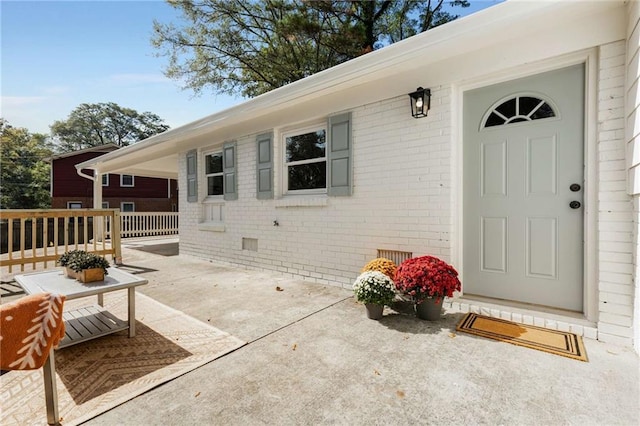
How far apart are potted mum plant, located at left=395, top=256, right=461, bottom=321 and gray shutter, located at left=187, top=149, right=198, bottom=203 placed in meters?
5.32

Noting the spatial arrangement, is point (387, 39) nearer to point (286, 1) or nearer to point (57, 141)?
point (286, 1)

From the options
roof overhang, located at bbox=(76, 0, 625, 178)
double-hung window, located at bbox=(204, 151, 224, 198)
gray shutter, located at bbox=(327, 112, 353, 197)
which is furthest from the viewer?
double-hung window, located at bbox=(204, 151, 224, 198)

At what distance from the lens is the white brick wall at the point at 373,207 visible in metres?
3.32

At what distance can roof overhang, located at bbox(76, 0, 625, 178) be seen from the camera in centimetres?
236

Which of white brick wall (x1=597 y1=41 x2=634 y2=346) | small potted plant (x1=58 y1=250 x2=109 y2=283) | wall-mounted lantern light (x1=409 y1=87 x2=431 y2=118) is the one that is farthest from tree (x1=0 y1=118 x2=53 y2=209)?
white brick wall (x1=597 y1=41 x2=634 y2=346)

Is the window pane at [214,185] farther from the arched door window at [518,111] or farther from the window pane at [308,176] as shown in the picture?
the arched door window at [518,111]

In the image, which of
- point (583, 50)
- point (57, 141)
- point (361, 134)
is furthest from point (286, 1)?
point (57, 141)

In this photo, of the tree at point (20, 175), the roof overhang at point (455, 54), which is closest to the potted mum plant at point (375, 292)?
the roof overhang at point (455, 54)

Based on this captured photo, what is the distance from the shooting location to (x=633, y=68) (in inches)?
84.7

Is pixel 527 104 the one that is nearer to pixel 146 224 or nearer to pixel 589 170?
pixel 589 170

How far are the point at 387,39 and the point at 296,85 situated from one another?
6.95 meters

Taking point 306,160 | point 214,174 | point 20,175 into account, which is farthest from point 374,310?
point 20,175

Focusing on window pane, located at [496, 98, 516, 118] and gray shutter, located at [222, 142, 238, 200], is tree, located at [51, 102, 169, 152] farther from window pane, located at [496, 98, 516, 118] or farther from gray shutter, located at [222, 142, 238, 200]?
window pane, located at [496, 98, 516, 118]

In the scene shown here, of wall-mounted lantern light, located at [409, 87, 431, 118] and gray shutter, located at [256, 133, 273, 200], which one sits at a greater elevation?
wall-mounted lantern light, located at [409, 87, 431, 118]
